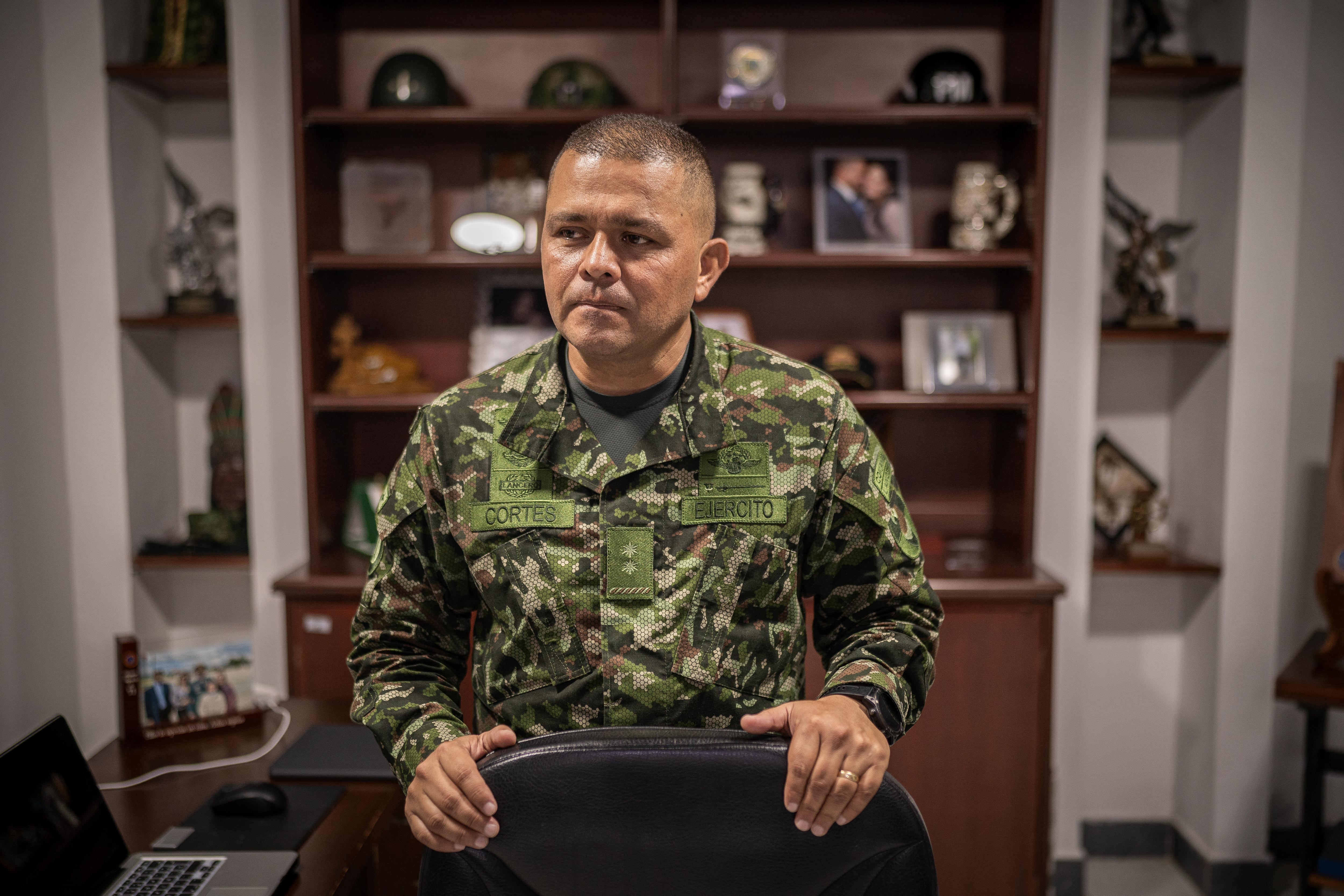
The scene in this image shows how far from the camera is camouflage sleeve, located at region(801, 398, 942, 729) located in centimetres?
112

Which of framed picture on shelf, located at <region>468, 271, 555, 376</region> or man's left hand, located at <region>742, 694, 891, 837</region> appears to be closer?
man's left hand, located at <region>742, 694, 891, 837</region>

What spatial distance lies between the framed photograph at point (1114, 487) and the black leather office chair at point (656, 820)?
226 centimetres

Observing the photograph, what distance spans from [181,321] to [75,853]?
5.79ft

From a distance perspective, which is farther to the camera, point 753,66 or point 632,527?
point 753,66

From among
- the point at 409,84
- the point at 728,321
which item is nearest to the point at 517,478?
the point at 728,321

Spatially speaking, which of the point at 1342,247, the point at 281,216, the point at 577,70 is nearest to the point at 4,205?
the point at 281,216

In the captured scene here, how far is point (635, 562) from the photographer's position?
1.15 m

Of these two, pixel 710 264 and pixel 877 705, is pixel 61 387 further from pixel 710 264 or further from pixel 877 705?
pixel 877 705

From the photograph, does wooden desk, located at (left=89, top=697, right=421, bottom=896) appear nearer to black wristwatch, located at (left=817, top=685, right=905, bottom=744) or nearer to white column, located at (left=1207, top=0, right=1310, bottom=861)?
black wristwatch, located at (left=817, top=685, right=905, bottom=744)

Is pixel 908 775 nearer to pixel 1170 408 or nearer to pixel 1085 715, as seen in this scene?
pixel 1085 715

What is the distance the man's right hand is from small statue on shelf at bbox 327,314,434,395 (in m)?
1.73

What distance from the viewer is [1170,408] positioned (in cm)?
277

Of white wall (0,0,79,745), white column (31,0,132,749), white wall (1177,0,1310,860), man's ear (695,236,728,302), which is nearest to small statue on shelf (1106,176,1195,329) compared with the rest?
white wall (1177,0,1310,860)

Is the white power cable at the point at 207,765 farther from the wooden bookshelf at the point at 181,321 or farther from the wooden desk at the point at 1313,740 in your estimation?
the wooden desk at the point at 1313,740
